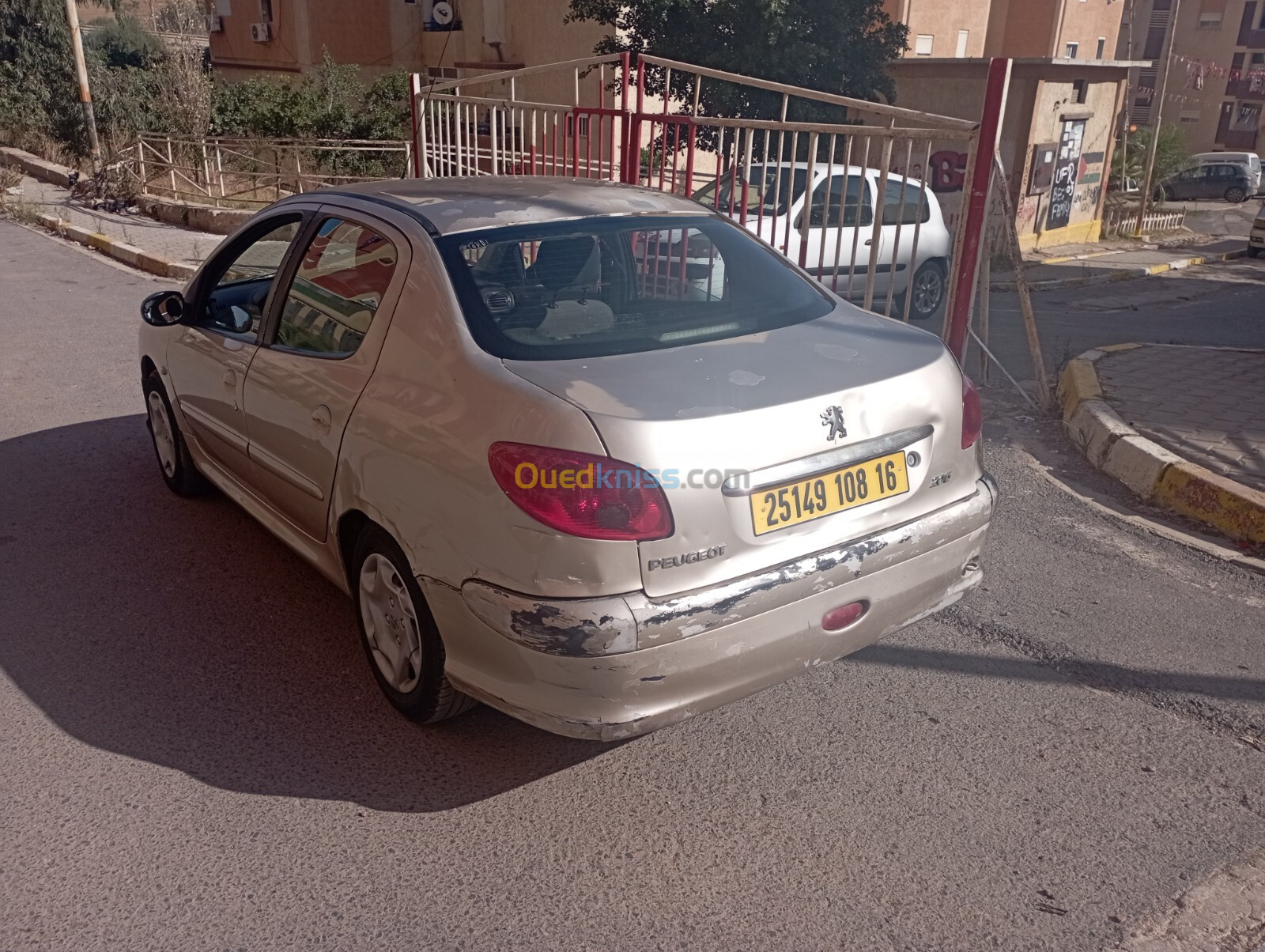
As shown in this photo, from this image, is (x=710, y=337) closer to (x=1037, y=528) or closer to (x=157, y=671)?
(x=157, y=671)

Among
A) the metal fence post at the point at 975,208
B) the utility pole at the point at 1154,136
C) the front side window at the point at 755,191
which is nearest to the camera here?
the metal fence post at the point at 975,208

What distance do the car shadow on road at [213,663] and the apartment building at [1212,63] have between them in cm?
5100

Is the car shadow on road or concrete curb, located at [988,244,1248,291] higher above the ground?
the car shadow on road

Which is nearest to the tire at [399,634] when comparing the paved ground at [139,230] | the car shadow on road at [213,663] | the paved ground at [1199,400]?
the car shadow on road at [213,663]

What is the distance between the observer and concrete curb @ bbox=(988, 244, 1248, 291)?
621 inches

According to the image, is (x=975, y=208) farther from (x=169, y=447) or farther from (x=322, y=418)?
(x=169, y=447)

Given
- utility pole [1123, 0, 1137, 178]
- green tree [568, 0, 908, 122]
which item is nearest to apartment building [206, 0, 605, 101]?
green tree [568, 0, 908, 122]

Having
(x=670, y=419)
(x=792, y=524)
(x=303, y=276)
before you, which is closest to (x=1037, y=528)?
(x=792, y=524)

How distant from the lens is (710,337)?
3.17m

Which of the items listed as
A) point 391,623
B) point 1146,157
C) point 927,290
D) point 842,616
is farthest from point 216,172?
point 1146,157

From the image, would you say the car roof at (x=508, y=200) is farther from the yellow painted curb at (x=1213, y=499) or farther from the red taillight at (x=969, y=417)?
the yellow painted curb at (x=1213, y=499)

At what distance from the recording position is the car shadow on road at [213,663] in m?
3.12

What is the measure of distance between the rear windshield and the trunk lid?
124mm

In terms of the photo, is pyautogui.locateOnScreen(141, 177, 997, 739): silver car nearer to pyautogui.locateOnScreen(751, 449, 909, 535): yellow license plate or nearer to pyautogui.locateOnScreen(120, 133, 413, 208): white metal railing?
pyautogui.locateOnScreen(751, 449, 909, 535): yellow license plate
